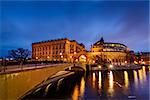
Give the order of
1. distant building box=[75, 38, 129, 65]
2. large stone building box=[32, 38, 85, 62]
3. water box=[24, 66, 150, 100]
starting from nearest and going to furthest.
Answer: water box=[24, 66, 150, 100] < large stone building box=[32, 38, 85, 62] < distant building box=[75, 38, 129, 65]

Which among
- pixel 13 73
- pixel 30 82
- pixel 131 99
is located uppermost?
pixel 13 73

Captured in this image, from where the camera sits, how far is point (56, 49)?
135 meters

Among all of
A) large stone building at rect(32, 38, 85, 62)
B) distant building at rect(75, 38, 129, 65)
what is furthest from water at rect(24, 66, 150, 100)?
distant building at rect(75, 38, 129, 65)

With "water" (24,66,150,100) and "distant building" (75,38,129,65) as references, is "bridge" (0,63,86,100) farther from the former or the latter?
"distant building" (75,38,129,65)

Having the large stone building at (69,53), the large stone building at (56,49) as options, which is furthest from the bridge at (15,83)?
the large stone building at (56,49)

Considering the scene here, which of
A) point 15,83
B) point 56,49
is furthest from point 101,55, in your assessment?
point 15,83

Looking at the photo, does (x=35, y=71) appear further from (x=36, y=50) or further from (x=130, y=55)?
(x=130, y=55)

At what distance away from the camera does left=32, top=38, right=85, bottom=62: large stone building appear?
13038 centimetres

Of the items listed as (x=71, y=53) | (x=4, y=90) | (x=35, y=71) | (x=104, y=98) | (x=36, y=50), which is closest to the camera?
(x=4, y=90)

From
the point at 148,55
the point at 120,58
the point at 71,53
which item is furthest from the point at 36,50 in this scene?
the point at 148,55

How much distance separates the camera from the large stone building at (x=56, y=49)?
428 ft

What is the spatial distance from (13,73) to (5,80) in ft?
3.65

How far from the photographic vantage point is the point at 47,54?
140 metres

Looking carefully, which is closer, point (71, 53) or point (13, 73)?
point (13, 73)
